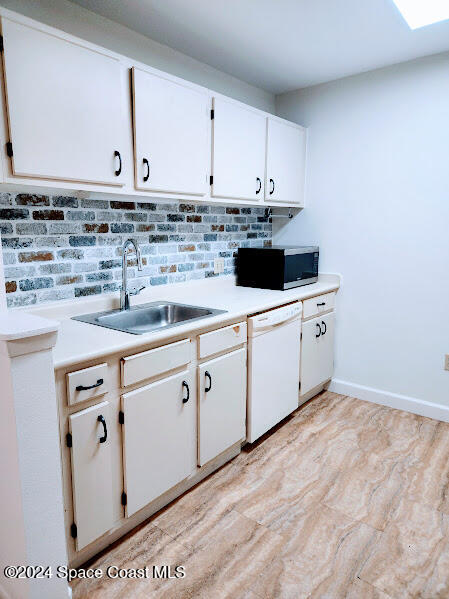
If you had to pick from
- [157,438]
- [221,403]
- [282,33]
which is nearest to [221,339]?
[221,403]

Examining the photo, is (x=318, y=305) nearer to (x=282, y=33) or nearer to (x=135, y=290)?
(x=135, y=290)

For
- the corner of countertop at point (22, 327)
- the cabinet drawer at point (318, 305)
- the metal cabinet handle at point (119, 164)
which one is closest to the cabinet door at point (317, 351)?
the cabinet drawer at point (318, 305)

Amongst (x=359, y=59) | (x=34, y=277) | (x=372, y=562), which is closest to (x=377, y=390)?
(x=372, y=562)

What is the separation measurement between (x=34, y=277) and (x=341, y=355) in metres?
2.32

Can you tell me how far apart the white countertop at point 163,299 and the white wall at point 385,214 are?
34 cm

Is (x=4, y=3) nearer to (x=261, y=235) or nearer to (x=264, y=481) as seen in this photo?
(x=261, y=235)

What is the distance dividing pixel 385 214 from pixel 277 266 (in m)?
0.86

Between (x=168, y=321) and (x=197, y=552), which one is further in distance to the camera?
(x=168, y=321)

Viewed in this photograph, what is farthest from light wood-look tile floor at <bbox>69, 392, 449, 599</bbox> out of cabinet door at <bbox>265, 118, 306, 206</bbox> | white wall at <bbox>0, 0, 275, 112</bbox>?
white wall at <bbox>0, 0, 275, 112</bbox>

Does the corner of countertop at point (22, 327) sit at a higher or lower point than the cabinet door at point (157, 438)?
higher

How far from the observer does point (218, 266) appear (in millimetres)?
2916

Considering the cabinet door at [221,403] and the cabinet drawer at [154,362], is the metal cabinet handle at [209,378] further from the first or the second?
the cabinet drawer at [154,362]

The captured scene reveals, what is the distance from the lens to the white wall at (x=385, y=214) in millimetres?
2662

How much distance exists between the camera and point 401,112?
8.96 feet
